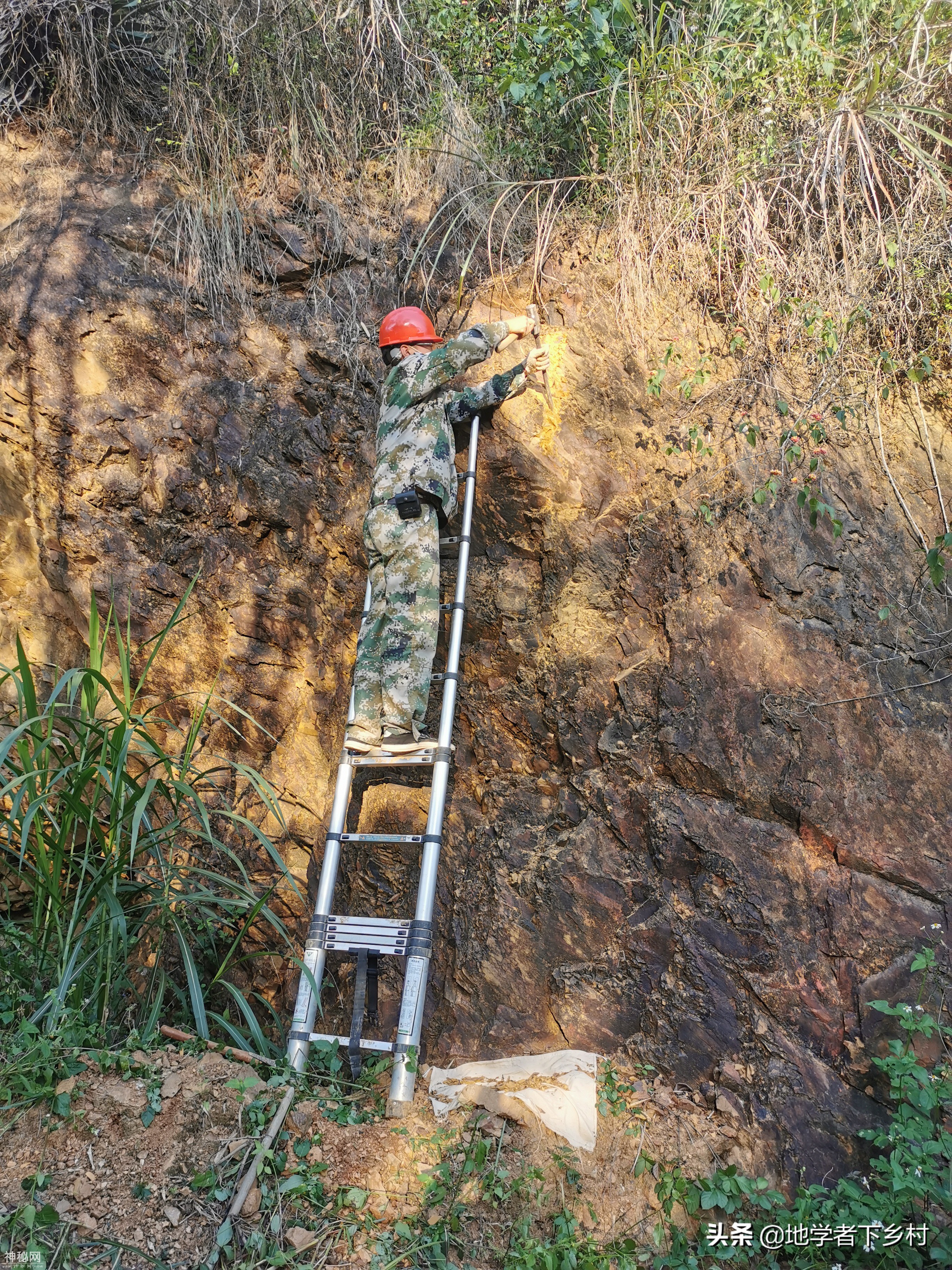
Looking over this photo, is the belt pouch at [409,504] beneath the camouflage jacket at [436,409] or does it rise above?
beneath

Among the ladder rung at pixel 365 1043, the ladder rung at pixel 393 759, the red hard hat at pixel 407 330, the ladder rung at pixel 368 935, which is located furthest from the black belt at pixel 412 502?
A: the ladder rung at pixel 365 1043

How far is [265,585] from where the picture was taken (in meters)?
4.13

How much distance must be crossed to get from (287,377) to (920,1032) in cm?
365

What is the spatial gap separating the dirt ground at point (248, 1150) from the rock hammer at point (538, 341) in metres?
2.58

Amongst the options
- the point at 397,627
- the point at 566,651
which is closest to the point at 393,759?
the point at 397,627

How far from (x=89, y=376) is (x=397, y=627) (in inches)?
80.8

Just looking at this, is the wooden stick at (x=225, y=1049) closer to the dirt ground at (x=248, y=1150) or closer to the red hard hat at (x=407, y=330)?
the dirt ground at (x=248, y=1150)

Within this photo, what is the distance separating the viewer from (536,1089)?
2750 millimetres

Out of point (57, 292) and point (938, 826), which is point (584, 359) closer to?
point (938, 826)

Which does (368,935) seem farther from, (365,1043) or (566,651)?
(566,651)

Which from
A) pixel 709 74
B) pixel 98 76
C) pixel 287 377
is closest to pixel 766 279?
pixel 709 74

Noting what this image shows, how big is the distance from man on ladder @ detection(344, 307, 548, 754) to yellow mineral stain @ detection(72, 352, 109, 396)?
142 centimetres

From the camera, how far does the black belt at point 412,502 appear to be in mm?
3543

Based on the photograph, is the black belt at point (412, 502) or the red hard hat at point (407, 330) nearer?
the black belt at point (412, 502)
